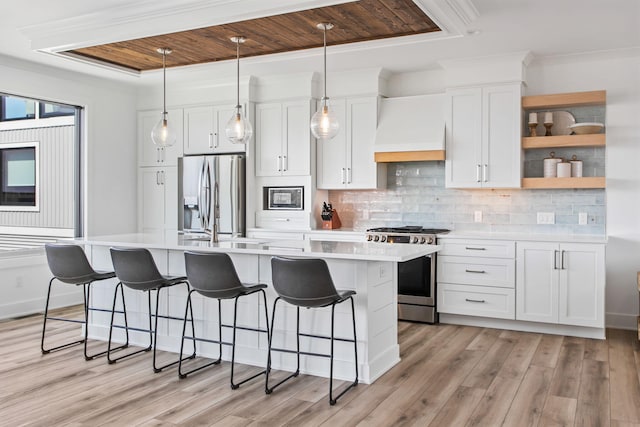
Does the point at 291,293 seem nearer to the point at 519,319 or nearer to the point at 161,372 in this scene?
the point at 161,372

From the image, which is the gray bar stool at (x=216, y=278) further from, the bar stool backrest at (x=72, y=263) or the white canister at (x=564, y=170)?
the white canister at (x=564, y=170)

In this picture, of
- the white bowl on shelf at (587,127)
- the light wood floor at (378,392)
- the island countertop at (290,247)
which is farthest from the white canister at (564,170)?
the island countertop at (290,247)

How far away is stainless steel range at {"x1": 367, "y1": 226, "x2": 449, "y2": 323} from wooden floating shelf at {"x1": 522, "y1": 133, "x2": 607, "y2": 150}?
115 cm

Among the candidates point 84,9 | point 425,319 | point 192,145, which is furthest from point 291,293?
point 192,145

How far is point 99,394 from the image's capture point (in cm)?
357

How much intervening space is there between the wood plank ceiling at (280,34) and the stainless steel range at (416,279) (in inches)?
73.7

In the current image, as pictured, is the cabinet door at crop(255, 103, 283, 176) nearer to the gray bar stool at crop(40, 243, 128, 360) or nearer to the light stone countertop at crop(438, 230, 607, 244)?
the light stone countertop at crop(438, 230, 607, 244)

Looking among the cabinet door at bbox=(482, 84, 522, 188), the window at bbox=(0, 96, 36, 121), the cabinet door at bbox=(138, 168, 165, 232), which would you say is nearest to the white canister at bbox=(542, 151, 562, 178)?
the cabinet door at bbox=(482, 84, 522, 188)

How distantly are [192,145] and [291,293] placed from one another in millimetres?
3687

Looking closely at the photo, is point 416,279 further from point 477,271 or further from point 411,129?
point 411,129

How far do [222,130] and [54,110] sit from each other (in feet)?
6.07

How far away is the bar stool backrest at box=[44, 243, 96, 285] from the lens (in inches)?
172

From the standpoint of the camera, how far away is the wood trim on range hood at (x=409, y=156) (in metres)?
5.64

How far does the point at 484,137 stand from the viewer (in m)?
5.50
